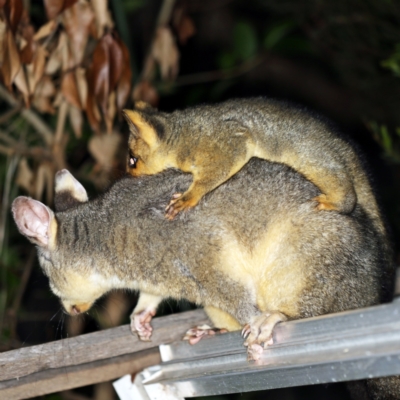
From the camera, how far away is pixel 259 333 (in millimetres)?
2531

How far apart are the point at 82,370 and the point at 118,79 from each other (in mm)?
1672

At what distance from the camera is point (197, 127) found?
10.3 ft

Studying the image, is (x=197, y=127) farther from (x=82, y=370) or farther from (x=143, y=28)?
(x=143, y=28)

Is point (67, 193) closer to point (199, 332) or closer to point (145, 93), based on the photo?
point (199, 332)

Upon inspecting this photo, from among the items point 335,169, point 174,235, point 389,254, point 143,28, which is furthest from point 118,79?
point 143,28

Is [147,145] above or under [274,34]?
above

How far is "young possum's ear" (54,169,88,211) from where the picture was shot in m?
3.62

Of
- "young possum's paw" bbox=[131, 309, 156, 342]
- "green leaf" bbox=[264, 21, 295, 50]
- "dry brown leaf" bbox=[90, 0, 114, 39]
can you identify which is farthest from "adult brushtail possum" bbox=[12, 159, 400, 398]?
"green leaf" bbox=[264, 21, 295, 50]

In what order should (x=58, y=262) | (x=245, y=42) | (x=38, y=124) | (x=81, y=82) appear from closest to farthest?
(x=58, y=262) → (x=81, y=82) → (x=38, y=124) → (x=245, y=42)

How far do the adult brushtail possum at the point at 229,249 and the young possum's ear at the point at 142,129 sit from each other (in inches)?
7.6

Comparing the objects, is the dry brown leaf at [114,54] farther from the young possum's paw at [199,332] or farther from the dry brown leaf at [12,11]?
the young possum's paw at [199,332]

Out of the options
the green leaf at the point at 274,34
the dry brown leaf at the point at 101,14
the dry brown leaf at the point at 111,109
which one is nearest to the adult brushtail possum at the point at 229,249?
the dry brown leaf at the point at 111,109

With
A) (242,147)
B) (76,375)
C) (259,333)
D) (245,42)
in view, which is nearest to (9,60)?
(242,147)

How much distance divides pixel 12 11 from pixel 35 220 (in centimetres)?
104
